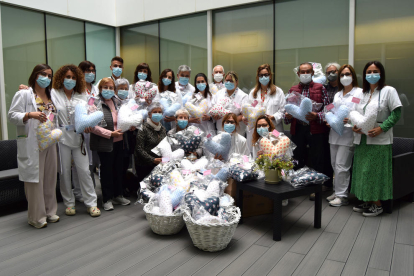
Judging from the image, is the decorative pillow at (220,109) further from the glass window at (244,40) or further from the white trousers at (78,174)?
the glass window at (244,40)

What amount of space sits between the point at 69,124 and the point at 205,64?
13.2ft

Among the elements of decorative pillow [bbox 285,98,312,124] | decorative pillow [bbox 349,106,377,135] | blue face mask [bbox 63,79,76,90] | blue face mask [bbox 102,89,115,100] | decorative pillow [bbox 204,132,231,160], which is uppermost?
blue face mask [bbox 63,79,76,90]

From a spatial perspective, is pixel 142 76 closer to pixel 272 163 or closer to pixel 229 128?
pixel 229 128

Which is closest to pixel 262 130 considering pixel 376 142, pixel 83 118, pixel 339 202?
pixel 376 142

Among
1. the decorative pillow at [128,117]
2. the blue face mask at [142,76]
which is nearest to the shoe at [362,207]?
the decorative pillow at [128,117]

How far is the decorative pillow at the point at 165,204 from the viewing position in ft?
9.76

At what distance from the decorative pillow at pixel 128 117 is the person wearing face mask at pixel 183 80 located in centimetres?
98

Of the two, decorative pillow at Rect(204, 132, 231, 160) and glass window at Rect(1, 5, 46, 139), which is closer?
decorative pillow at Rect(204, 132, 231, 160)

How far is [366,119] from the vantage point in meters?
3.34

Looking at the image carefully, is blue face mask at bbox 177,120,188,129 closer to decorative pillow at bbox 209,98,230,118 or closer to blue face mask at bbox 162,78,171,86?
decorative pillow at bbox 209,98,230,118

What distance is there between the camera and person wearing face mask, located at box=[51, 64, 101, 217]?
11.1ft

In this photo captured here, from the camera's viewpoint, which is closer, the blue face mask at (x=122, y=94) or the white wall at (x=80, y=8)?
the blue face mask at (x=122, y=94)

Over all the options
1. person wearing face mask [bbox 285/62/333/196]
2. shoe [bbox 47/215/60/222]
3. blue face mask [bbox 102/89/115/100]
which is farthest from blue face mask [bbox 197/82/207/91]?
shoe [bbox 47/215/60/222]

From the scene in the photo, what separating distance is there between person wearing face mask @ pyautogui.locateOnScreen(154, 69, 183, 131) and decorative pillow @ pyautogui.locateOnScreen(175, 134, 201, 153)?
0.55m
